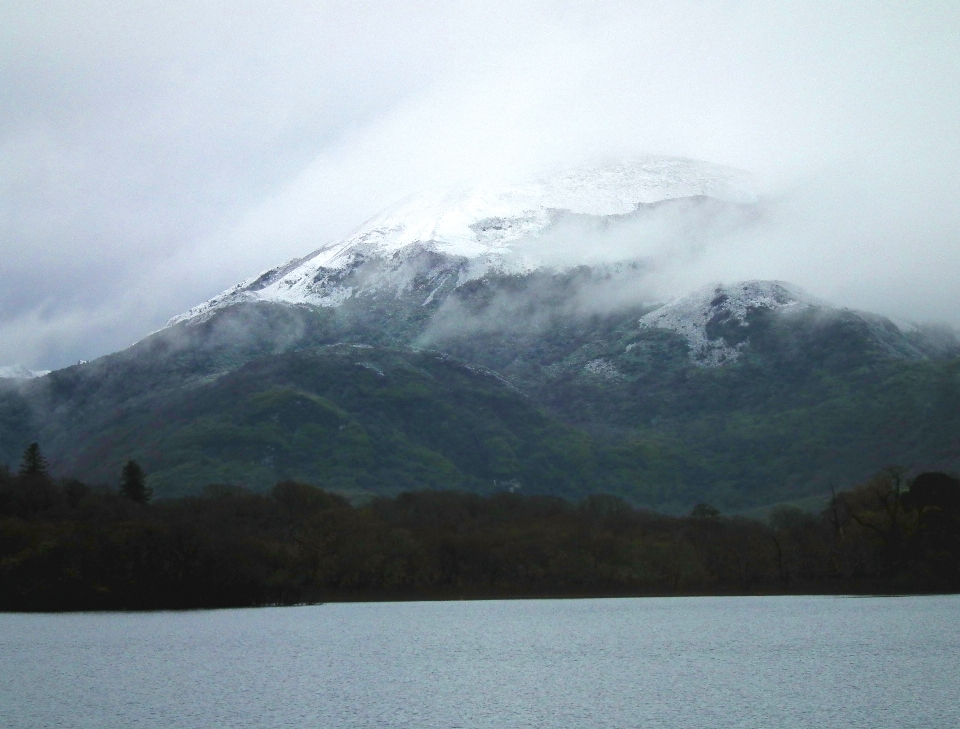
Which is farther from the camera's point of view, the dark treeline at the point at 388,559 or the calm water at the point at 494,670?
the dark treeline at the point at 388,559

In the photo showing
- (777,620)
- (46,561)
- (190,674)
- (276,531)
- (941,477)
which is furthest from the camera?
(276,531)

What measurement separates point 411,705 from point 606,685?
13.6 metres

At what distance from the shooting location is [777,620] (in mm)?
119375

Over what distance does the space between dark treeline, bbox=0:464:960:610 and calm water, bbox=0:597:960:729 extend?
1571cm

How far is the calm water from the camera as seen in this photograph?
63500 mm

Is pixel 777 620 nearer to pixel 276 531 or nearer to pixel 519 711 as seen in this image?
pixel 519 711

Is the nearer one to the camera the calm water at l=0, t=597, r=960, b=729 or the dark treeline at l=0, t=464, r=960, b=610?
the calm water at l=0, t=597, r=960, b=729

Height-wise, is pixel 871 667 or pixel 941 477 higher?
pixel 941 477

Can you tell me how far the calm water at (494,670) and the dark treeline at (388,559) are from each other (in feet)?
51.5

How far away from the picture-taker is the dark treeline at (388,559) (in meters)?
148

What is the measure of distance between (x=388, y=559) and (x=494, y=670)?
95213mm

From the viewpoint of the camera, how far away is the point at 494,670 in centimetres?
8375

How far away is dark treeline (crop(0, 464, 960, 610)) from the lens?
148m

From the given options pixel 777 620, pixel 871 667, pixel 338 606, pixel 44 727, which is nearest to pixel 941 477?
pixel 777 620
